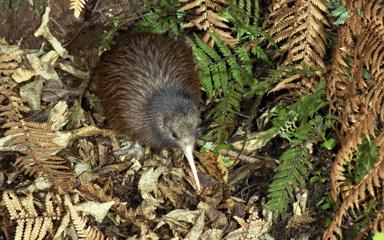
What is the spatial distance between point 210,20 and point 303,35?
0.81 metres

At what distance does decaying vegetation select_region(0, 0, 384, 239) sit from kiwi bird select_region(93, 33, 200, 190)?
6.8 inches

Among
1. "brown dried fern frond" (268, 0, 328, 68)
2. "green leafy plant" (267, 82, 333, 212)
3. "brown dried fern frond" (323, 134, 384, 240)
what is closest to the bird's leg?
"green leafy plant" (267, 82, 333, 212)

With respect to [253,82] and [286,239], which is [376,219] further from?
[253,82]

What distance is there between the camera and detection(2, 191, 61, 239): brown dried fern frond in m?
4.34

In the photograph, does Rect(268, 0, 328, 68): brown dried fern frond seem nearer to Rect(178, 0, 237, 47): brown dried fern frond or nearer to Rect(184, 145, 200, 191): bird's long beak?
Rect(178, 0, 237, 47): brown dried fern frond

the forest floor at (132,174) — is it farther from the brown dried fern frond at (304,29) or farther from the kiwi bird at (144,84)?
the brown dried fern frond at (304,29)

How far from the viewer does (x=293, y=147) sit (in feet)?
16.5

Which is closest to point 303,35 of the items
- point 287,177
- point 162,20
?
point 287,177

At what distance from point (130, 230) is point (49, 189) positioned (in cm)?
69

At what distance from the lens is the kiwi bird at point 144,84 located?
17.4ft

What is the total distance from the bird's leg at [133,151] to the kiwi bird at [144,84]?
0.09 meters

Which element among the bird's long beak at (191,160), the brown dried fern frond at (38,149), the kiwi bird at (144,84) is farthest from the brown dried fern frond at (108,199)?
the kiwi bird at (144,84)

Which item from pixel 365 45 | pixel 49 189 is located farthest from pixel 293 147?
pixel 49 189

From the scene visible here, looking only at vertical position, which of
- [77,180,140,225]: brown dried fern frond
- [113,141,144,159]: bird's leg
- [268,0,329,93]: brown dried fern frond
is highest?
[268,0,329,93]: brown dried fern frond
